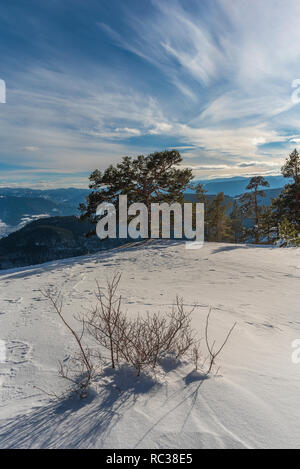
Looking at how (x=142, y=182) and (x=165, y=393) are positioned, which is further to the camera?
(x=142, y=182)

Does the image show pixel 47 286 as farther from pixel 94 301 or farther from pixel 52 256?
pixel 52 256

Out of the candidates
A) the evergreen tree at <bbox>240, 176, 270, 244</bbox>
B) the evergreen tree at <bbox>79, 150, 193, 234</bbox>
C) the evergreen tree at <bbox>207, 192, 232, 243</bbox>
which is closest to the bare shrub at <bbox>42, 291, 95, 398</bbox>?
the evergreen tree at <bbox>79, 150, 193, 234</bbox>

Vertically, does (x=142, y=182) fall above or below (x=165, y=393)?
above

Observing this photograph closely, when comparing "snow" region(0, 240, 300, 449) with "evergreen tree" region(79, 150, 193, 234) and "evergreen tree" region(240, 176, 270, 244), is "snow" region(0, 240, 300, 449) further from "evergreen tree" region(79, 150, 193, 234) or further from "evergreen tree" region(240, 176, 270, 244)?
"evergreen tree" region(240, 176, 270, 244)

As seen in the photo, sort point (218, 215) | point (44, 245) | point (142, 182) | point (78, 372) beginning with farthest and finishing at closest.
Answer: point (44, 245)
point (218, 215)
point (142, 182)
point (78, 372)

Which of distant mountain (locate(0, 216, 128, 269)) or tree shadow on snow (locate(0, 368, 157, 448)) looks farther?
distant mountain (locate(0, 216, 128, 269))

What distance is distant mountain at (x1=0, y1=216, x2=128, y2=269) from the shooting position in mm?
154750

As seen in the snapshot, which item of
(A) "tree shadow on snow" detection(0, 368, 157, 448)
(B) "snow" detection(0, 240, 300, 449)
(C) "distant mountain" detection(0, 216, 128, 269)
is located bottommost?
(C) "distant mountain" detection(0, 216, 128, 269)

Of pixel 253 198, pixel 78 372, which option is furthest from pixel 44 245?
pixel 78 372

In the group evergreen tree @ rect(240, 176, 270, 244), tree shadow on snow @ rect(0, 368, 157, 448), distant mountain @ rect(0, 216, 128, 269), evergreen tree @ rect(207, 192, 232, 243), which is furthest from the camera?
distant mountain @ rect(0, 216, 128, 269)

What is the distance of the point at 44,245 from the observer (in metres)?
171

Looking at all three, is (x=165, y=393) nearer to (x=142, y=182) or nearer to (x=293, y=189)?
(x=142, y=182)

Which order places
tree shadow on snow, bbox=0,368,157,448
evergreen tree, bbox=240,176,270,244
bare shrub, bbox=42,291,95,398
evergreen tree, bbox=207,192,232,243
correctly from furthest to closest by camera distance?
evergreen tree, bbox=207,192,232,243
evergreen tree, bbox=240,176,270,244
bare shrub, bbox=42,291,95,398
tree shadow on snow, bbox=0,368,157,448
